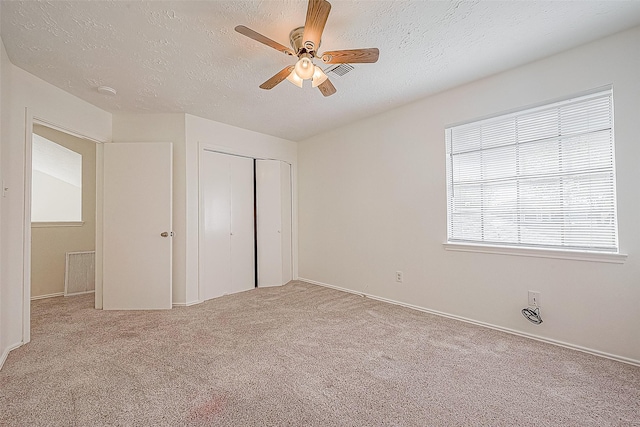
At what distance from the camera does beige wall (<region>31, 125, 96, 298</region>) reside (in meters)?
3.80

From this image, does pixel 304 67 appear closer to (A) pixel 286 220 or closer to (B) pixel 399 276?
(B) pixel 399 276

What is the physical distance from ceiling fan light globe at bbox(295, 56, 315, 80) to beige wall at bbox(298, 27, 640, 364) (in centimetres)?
178

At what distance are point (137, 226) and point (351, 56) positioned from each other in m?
3.04

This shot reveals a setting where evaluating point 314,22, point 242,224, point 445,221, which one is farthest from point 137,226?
point 445,221

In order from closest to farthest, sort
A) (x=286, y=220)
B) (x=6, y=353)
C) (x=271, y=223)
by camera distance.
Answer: (x=6, y=353) → (x=271, y=223) → (x=286, y=220)

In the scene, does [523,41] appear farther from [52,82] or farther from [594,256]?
[52,82]

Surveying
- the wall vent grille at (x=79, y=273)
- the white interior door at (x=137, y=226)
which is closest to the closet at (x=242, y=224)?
the white interior door at (x=137, y=226)

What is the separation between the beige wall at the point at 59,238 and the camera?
3.80 meters

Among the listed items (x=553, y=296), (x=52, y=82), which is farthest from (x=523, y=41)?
(x=52, y=82)

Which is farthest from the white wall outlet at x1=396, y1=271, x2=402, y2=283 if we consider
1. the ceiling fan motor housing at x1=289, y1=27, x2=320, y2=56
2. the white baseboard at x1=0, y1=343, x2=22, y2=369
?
the white baseboard at x1=0, y1=343, x2=22, y2=369

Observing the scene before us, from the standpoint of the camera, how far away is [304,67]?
188 cm

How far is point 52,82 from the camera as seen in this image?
264 cm

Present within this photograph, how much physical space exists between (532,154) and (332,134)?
252 cm

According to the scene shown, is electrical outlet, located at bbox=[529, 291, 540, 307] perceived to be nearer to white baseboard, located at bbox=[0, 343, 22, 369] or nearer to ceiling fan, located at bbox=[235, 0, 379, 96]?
ceiling fan, located at bbox=[235, 0, 379, 96]
